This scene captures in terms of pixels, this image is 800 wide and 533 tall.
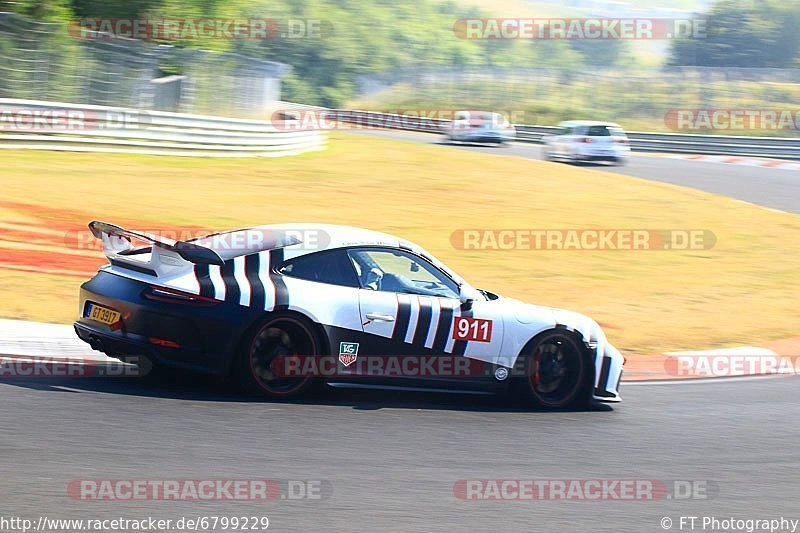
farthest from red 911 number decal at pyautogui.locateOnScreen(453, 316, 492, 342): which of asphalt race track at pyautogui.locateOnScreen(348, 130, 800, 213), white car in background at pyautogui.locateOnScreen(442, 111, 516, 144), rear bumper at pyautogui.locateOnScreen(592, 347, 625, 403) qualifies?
white car in background at pyautogui.locateOnScreen(442, 111, 516, 144)

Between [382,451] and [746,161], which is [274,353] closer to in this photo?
[382,451]

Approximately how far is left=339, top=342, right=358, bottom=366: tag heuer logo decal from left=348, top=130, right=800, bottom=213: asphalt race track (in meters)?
16.7

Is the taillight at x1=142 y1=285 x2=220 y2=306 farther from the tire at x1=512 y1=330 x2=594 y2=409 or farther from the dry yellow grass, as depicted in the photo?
the dry yellow grass

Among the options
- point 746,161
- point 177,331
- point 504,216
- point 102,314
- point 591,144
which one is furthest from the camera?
point 746,161

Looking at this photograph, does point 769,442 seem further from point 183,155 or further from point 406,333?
point 183,155

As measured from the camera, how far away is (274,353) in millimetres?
7441

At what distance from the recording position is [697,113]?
45.4m

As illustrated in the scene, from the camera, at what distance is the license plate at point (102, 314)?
23.8 feet

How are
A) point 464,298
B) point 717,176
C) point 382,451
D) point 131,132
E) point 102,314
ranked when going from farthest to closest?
point 717,176 < point 131,132 < point 464,298 < point 102,314 < point 382,451

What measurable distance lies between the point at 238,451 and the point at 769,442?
12.9 ft

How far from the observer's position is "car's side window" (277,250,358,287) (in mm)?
7539

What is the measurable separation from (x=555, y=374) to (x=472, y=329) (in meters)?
0.87

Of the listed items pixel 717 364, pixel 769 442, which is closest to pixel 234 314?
pixel 769 442

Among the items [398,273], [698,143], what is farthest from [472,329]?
[698,143]
